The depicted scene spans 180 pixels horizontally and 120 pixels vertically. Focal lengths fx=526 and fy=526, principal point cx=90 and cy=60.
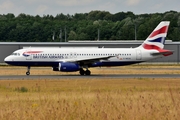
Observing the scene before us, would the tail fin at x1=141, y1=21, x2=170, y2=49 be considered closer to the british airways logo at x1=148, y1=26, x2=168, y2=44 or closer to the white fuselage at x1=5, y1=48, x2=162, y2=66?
the british airways logo at x1=148, y1=26, x2=168, y2=44

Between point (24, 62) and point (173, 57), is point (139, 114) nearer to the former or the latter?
point (24, 62)

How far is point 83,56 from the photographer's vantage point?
50.4 m

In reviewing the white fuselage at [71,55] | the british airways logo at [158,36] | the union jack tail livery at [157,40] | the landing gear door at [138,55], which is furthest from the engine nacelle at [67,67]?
the british airways logo at [158,36]

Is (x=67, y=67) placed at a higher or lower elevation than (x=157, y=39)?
lower

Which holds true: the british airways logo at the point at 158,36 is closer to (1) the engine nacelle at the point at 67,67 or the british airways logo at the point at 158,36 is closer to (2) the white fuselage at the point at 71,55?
(2) the white fuselage at the point at 71,55

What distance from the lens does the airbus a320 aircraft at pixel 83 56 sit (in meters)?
48.4

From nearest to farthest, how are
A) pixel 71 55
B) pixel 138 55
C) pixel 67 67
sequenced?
pixel 67 67
pixel 71 55
pixel 138 55

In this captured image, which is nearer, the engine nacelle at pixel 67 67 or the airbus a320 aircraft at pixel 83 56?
the engine nacelle at pixel 67 67

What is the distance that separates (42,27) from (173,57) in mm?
73013

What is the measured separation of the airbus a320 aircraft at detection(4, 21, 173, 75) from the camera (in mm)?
48372

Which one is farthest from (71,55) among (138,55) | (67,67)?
(138,55)

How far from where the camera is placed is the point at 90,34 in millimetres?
146250

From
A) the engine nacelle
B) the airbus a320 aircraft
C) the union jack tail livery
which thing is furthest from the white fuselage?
the engine nacelle

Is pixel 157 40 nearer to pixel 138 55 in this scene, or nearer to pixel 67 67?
pixel 138 55
